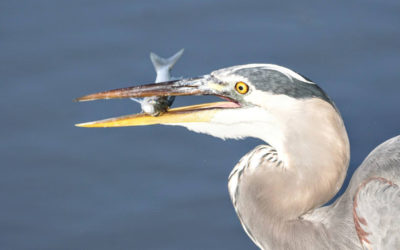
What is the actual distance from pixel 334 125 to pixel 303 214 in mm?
496

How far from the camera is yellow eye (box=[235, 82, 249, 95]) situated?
3.23m

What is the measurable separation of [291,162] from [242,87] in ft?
1.32

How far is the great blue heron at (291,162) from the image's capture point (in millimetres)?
3182

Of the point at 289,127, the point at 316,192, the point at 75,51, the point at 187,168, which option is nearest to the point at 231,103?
the point at 289,127

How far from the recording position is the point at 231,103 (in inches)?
134

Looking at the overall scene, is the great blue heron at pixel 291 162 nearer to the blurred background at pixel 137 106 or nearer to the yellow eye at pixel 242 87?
the yellow eye at pixel 242 87

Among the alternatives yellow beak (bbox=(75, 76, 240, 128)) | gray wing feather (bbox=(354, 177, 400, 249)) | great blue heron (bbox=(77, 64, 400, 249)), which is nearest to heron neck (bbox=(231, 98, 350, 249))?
great blue heron (bbox=(77, 64, 400, 249))

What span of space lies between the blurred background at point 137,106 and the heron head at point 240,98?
81 centimetres

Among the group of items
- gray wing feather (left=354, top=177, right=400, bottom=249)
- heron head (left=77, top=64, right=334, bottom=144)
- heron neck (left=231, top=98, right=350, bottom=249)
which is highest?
heron head (left=77, top=64, right=334, bottom=144)

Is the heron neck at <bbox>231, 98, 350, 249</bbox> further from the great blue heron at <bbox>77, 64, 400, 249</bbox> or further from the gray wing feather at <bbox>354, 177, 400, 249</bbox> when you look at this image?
the gray wing feather at <bbox>354, 177, 400, 249</bbox>

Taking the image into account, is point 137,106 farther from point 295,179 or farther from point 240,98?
point 295,179

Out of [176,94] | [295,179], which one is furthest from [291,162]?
[176,94]

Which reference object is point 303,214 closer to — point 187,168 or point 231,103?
point 231,103

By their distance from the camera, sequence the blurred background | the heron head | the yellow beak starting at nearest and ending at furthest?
the heron head
the yellow beak
the blurred background
